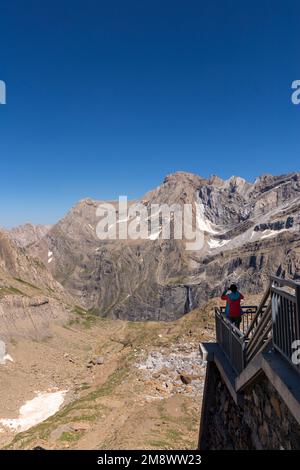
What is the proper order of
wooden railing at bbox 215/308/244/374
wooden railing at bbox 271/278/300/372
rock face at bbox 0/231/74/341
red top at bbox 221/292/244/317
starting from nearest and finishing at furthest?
1. wooden railing at bbox 271/278/300/372
2. wooden railing at bbox 215/308/244/374
3. red top at bbox 221/292/244/317
4. rock face at bbox 0/231/74/341

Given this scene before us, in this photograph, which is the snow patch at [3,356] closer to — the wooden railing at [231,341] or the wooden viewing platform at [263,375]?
the wooden viewing platform at [263,375]

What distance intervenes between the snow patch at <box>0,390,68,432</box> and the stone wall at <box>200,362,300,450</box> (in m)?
23.8

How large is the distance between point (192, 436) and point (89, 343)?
4741 centimetres

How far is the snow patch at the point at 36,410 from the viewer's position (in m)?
32.2

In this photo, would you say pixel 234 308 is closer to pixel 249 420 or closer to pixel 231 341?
pixel 231 341

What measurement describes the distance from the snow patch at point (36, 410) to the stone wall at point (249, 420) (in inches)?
937

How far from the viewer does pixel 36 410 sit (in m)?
35.8

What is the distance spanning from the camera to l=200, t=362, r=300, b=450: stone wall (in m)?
6.55

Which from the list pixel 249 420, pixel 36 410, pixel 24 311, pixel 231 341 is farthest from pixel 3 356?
pixel 249 420

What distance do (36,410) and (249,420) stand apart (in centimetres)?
3259

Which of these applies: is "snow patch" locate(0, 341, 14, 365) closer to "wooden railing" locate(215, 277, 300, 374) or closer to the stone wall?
the stone wall

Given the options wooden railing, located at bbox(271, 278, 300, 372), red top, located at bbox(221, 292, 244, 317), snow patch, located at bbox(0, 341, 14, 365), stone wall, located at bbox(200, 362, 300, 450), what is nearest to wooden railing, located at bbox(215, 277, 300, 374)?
wooden railing, located at bbox(271, 278, 300, 372)

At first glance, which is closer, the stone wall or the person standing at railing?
the stone wall
